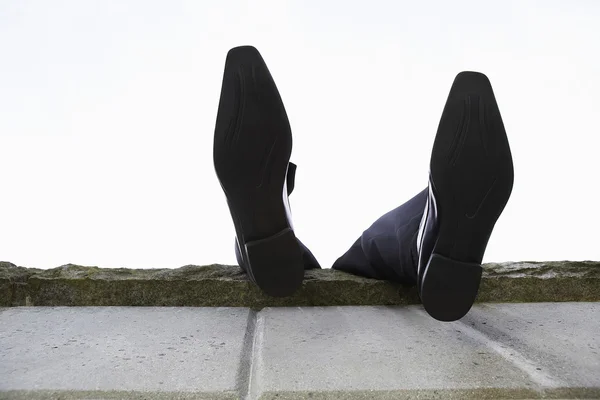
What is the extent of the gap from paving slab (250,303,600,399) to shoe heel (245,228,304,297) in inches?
2.9

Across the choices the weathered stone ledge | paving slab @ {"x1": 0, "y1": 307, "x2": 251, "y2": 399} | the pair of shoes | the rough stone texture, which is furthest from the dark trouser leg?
the rough stone texture

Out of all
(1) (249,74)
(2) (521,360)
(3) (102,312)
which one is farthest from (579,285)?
(3) (102,312)

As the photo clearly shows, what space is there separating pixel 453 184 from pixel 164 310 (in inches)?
23.0

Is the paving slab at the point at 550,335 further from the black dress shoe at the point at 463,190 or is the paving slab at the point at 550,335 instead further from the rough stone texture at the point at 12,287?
the rough stone texture at the point at 12,287

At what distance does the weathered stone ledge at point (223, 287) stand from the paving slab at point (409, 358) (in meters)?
0.09

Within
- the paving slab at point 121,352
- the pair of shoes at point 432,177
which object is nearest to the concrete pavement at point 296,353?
the paving slab at point 121,352

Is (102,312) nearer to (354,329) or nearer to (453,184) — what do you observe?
(354,329)

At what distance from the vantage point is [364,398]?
58 centimetres

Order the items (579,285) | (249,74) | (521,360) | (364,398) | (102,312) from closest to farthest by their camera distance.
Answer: (364,398) < (521,360) < (249,74) < (102,312) < (579,285)

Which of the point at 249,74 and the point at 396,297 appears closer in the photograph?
the point at 249,74

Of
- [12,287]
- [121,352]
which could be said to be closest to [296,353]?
[121,352]

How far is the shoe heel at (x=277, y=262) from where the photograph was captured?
0.85 m

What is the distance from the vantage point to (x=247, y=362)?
2.28 ft

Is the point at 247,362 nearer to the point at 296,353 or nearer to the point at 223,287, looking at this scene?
the point at 296,353
